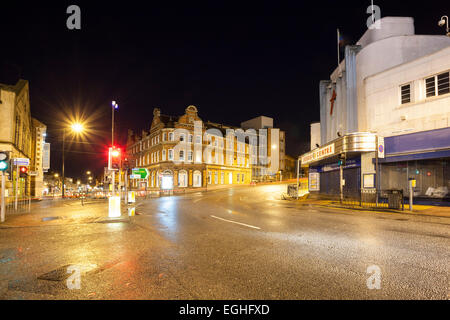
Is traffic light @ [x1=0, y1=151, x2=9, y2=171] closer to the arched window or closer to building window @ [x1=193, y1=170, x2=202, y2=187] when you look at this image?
the arched window

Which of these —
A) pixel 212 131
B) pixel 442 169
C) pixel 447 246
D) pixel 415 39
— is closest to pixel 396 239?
pixel 447 246

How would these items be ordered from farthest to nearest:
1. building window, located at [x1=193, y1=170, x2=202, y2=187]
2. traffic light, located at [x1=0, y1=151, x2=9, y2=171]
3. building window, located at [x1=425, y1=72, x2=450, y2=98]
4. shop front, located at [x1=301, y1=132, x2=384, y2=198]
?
1. building window, located at [x1=193, y1=170, x2=202, y2=187]
2. shop front, located at [x1=301, y1=132, x2=384, y2=198]
3. building window, located at [x1=425, y1=72, x2=450, y2=98]
4. traffic light, located at [x1=0, y1=151, x2=9, y2=171]

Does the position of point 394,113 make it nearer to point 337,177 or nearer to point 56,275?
point 337,177

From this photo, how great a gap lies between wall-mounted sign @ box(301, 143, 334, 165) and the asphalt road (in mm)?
14328

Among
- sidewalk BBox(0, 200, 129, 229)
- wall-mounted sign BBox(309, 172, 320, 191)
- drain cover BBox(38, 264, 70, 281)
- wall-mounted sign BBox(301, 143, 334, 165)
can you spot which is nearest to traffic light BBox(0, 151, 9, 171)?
sidewalk BBox(0, 200, 129, 229)

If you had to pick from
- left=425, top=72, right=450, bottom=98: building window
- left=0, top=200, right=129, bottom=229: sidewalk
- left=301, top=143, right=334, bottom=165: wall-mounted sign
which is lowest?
left=0, top=200, right=129, bottom=229: sidewalk

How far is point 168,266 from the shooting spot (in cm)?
469

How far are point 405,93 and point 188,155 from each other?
3939cm

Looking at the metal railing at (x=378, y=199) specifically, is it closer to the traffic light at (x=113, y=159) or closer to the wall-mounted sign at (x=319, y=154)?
the wall-mounted sign at (x=319, y=154)

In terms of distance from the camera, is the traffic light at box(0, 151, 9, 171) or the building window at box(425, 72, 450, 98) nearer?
the traffic light at box(0, 151, 9, 171)

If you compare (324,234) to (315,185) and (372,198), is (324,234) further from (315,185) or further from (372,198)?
(315,185)

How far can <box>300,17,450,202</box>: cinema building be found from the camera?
51.8 ft

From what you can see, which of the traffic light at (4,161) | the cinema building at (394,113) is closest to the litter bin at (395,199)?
the cinema building at (394,113)

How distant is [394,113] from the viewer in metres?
18.2
